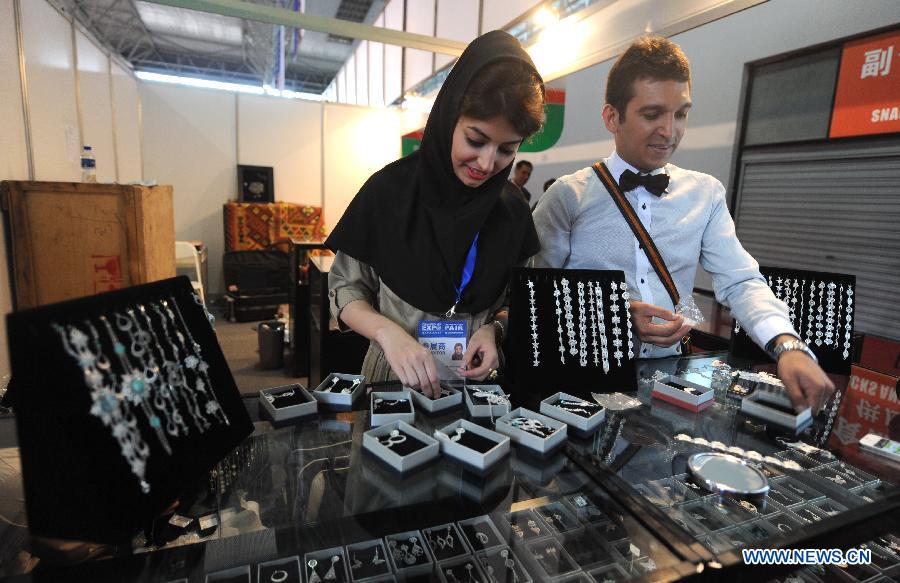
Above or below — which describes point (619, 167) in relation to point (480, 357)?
above

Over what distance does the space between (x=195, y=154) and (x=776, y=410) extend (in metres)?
6.22

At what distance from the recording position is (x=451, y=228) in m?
1.06

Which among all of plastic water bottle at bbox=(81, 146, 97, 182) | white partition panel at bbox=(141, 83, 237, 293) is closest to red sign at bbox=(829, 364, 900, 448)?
plastic water bottle at bbox=(81, 146, 97, 182)

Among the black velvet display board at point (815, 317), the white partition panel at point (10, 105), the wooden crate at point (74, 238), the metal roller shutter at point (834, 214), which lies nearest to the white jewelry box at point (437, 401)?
the black velvet display board at point (815, 317)

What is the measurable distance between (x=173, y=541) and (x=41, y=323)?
283 mm

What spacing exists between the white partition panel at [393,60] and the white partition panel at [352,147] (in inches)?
14.3

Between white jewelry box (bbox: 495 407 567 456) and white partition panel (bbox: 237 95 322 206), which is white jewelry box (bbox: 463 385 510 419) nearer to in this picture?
white jewelry box (bbox: 495 407 567 456)

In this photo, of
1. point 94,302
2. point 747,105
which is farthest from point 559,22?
point 94,302

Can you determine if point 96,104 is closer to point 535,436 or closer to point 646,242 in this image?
point 646,242

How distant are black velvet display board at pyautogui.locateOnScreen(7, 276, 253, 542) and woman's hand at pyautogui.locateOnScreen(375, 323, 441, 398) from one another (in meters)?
0.36

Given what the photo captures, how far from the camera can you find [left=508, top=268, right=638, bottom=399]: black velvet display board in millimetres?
1005

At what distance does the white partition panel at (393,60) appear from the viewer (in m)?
5.97

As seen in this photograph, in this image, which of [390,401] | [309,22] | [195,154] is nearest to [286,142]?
[195,154]

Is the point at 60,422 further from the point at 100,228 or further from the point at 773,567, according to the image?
the point at 100,228
